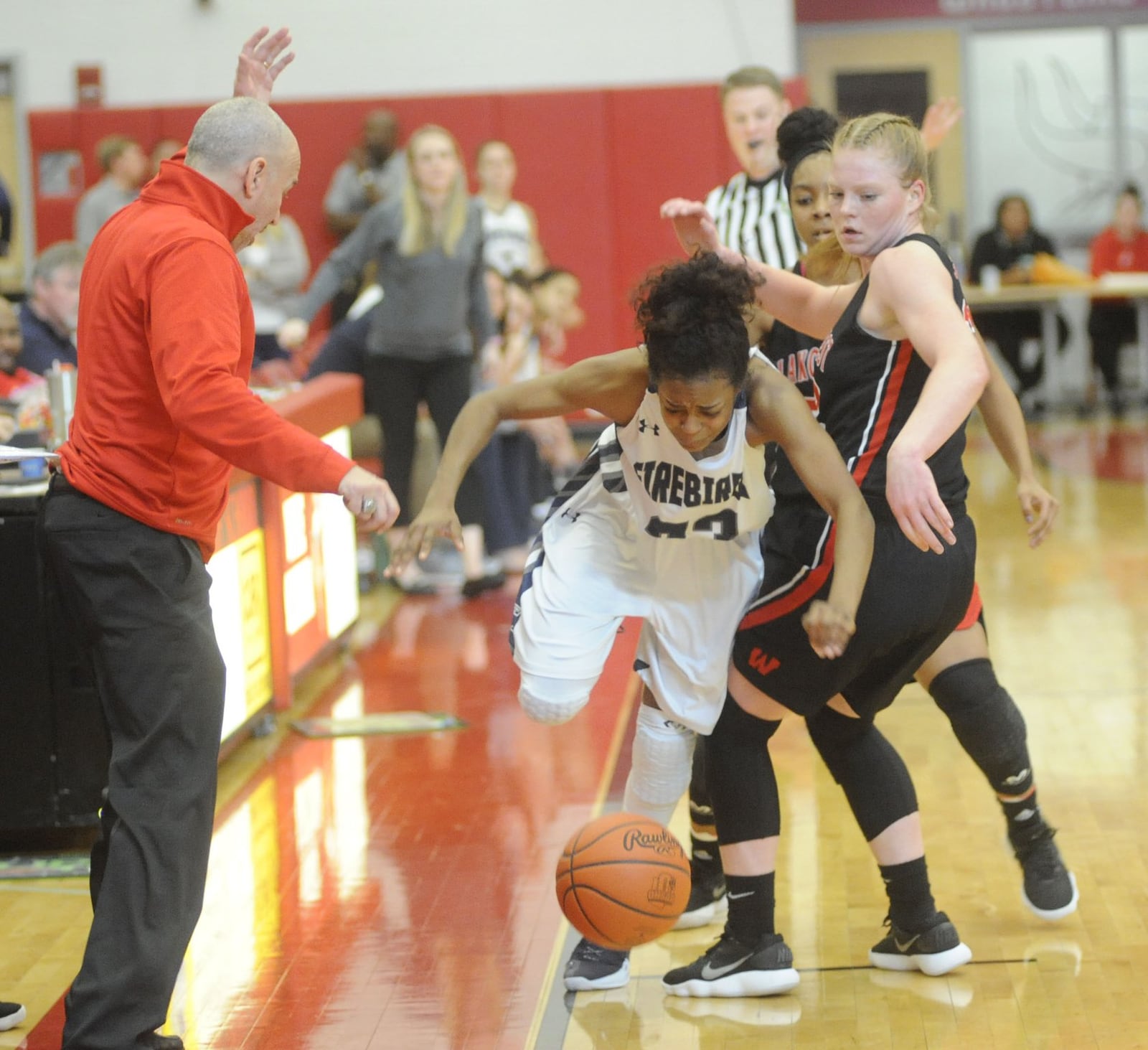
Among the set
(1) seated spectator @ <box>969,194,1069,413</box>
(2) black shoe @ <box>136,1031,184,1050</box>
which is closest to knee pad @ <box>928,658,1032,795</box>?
(2) black shoe @ <box>136,1031,184,1050</box>

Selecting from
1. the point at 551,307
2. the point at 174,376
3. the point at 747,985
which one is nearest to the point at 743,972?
the point at 747,985

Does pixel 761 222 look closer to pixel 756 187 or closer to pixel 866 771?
pixel 756 187

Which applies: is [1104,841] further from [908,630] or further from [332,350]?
[332,350]

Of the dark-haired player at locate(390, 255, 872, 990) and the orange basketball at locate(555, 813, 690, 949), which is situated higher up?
the dark-haired player at locate(390, 255, 872, 990)

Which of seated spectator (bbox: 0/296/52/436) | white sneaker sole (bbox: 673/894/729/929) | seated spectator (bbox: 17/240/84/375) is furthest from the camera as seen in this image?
seated spectator (bbox: 17/240/84/375)

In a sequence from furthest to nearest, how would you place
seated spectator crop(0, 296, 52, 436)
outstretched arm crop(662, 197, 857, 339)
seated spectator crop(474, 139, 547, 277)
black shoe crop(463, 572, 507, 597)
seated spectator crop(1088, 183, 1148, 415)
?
seated spectator crop(1088, 183, 1148, 415) < seated spectator crop(474, 139, 547, 277) < black shoe crop(463, 572, 507, 597) < seated spectator crop(0, 296, 52, 436) < outstretched arm crop(662, 197, 857, 339)

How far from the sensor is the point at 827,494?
293cm

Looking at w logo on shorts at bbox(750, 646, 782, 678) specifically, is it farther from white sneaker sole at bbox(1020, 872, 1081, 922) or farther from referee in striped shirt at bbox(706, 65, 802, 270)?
referee in striped shirt at bbox(706, 65, 802, 270)

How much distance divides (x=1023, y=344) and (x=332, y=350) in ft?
24.6

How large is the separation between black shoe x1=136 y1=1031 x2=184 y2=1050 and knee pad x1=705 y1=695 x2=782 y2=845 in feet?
3.58

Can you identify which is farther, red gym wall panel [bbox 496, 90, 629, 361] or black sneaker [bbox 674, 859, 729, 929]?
red gym wall panel [bbox 496, 90, 629, 361]

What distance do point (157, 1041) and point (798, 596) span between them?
4.58 ft

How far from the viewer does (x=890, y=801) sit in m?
3.32

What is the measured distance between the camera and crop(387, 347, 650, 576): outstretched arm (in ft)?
10.2
